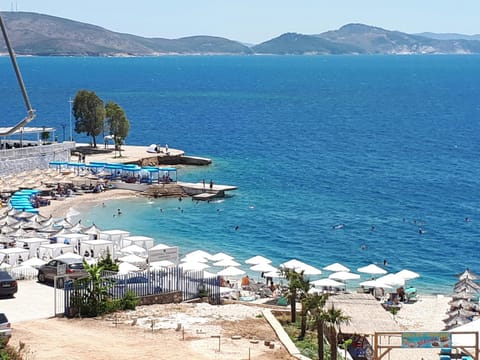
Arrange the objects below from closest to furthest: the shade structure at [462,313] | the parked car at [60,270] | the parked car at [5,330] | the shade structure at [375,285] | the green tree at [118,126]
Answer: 1. the parked car at [5,330]
2. the parked car at [60,270]
3. the shade structure at [462,313]
4. the shade structure at [375,285]
5. the green tree at [118,126]

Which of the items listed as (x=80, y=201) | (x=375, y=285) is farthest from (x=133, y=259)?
(x=80, y=201)

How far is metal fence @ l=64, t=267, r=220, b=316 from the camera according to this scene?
1017 inches

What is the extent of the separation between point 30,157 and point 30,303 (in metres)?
43.1

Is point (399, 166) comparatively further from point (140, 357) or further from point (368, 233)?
point (140, 357)

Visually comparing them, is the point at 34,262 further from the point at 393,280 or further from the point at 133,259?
the point at 393,280

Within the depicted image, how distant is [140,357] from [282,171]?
64.0m

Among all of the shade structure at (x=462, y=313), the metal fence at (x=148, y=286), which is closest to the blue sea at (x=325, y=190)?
the shade structure at (x=462, y=313)

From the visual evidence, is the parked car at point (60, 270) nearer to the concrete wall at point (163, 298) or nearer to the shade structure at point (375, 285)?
the concrete wall at point (163, 298)

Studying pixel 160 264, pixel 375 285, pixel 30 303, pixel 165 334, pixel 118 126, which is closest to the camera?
pixel 165 334

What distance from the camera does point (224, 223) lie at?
2277 inches

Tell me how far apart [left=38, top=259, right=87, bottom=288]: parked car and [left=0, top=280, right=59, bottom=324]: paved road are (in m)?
0.59

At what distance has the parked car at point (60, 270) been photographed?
30.7m

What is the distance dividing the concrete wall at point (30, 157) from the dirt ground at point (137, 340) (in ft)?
142

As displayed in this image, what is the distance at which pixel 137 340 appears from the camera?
2288 cm
